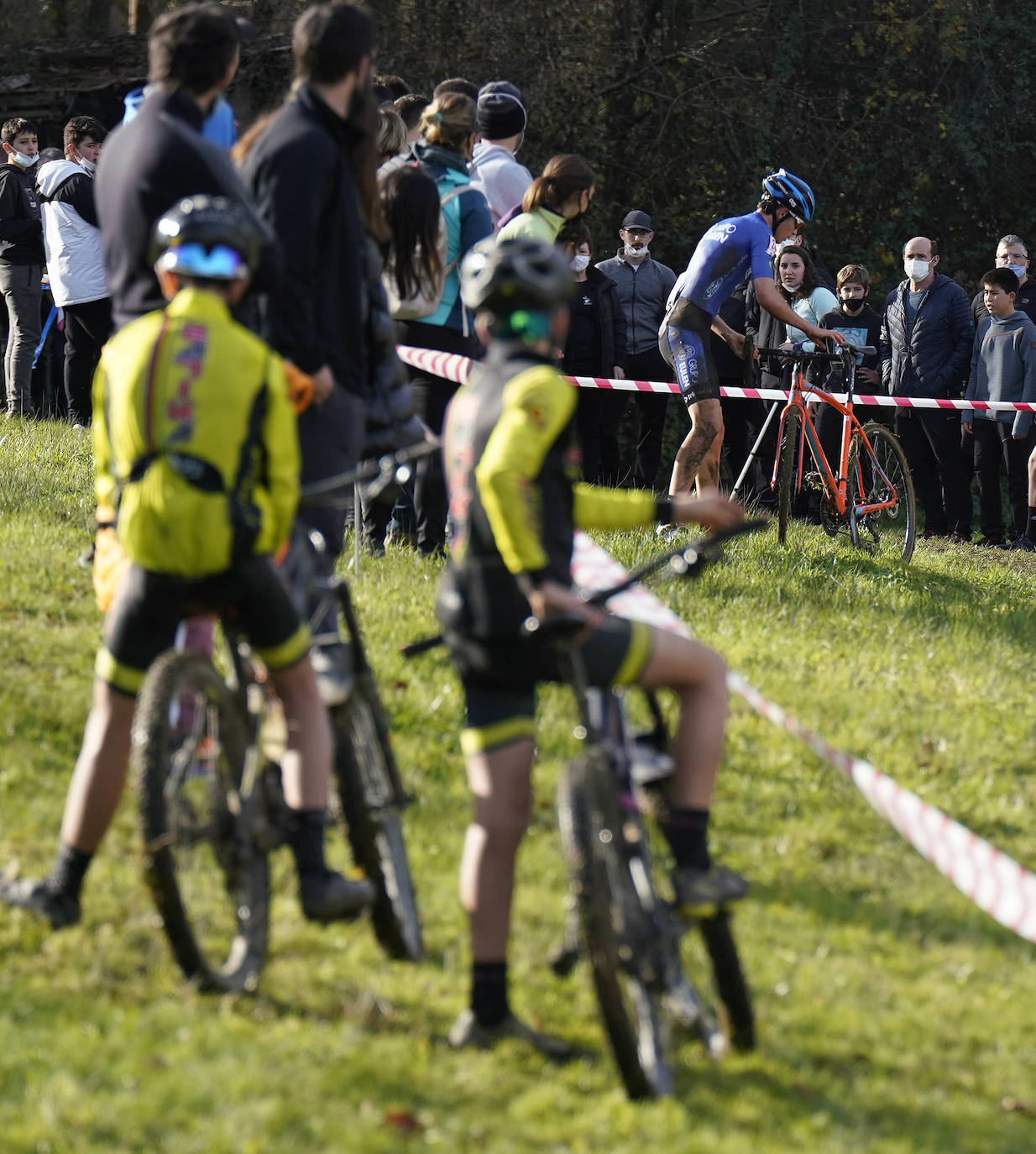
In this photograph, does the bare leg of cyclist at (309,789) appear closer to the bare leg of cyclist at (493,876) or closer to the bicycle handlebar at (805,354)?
the bare leg of cyclist at (493,876)

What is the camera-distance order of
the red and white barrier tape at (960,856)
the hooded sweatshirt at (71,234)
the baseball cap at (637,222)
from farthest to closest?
the baseball cap at (637,222), the hooded sweatshirt at (71,234), the red and white barrier tape at (960,856)

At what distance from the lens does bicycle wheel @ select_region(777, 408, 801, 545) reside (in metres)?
11.0

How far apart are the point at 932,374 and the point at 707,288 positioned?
177 inches

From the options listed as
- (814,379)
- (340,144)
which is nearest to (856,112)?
(814,379)

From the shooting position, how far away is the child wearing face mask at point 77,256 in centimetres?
1197

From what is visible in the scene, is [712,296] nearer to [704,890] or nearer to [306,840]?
[306,840]

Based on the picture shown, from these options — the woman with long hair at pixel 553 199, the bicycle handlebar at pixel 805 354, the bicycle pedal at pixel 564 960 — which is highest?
the woman with long hair at pixel 553 199

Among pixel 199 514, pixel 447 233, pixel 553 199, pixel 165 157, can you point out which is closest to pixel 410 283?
pixel 447 233

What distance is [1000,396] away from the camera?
13.6 meters

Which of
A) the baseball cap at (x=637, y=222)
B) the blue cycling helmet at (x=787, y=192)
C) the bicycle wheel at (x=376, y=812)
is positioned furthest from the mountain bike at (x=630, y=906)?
the baseball cap at (x=637, y=222)

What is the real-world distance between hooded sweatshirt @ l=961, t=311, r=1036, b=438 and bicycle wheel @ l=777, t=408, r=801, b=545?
9.23ft

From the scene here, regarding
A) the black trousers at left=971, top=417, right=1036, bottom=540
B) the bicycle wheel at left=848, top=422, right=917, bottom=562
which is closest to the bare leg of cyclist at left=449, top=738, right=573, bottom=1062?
the bicycle wheel at left=848, top=422, right=917, bottom=562

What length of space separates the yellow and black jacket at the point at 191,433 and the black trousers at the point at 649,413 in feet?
31.4

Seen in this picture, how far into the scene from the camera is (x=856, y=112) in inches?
821
